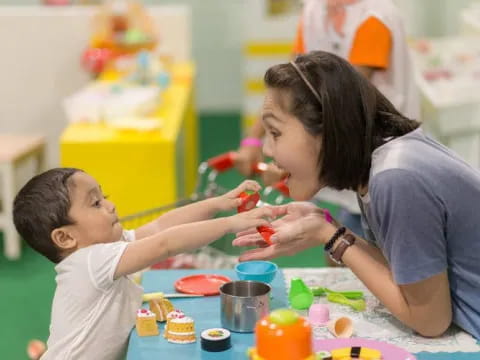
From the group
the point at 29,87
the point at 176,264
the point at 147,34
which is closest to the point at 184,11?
the point at 147,34

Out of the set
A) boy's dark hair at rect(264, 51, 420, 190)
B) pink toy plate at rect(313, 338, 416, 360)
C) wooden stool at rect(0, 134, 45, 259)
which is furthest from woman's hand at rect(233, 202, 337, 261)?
wooden stool at rect(0, 134, 45, 259)

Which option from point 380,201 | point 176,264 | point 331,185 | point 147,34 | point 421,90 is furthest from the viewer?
point 147,34

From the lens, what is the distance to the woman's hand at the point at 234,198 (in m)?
2.07

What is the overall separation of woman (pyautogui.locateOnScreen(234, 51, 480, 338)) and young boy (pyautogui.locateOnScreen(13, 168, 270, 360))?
0.17 m

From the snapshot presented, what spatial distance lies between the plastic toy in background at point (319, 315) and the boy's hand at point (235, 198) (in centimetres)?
33

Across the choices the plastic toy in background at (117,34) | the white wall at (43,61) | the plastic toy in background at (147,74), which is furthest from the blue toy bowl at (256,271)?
the white wall at (43,61)

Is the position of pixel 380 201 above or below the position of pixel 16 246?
above

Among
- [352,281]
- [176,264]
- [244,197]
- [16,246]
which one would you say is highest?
[244,197]

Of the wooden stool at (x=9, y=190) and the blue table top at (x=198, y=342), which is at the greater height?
the blue table top at (x=198, y=342)

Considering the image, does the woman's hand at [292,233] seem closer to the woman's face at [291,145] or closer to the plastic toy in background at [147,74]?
the woman's face at [291,145]

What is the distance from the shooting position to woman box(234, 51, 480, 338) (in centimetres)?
171

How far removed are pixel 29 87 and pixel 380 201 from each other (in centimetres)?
407

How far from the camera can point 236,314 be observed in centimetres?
182

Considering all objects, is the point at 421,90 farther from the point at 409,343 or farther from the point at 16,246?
the point at 409,343
